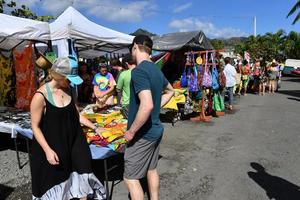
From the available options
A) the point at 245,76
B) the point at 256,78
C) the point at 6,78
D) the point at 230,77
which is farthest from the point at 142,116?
the point at 256,78

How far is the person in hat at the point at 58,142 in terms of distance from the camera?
2.96 metres

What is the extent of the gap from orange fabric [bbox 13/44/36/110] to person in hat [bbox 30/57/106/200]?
13.1 ft

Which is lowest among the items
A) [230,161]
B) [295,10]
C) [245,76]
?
[230,161]

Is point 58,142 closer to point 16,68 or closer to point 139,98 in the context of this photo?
point 139,98

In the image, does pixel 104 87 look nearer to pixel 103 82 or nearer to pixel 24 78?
pixel 103 82

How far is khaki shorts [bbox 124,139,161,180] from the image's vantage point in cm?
304

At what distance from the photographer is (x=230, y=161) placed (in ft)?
18.2

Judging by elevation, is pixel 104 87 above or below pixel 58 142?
above

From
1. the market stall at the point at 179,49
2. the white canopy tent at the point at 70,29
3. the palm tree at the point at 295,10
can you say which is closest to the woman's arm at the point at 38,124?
the white canopy tent at the point at 70,29

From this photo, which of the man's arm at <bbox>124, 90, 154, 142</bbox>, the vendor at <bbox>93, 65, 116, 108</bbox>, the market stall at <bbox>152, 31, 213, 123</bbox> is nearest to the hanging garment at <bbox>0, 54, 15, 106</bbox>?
the vendor at <bbox>93, 65, 116, 108</bbox>

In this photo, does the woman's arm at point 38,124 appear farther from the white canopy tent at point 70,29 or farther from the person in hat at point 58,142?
the white canopy tent at point 70,29

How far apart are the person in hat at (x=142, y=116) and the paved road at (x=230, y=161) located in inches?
45.4

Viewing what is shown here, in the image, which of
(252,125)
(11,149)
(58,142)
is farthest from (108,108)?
(252,125)

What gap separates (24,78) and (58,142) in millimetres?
4396
